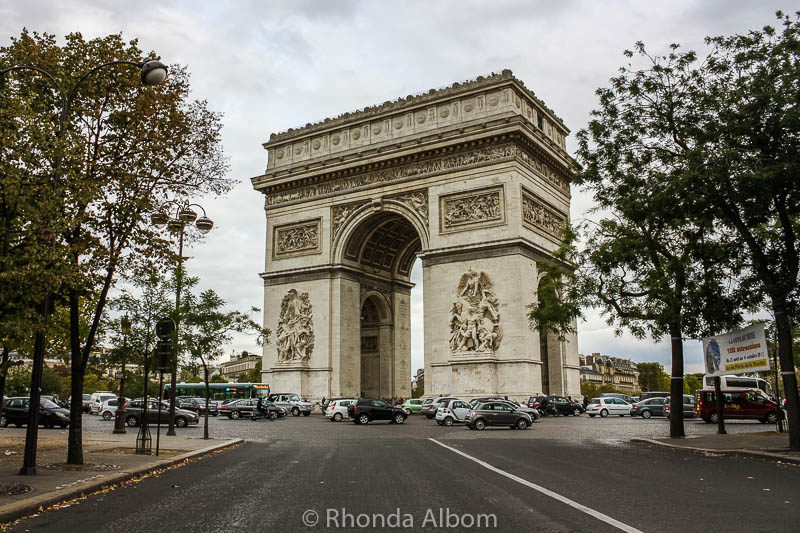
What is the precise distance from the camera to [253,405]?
42906 mm

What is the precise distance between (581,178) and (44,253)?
15958 mm

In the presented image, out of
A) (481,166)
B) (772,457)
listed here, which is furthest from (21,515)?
(481,166)

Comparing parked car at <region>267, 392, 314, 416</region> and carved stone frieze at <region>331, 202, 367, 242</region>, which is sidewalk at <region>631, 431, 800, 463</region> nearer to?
parked car at <region>267, 392, 314, 416</region>

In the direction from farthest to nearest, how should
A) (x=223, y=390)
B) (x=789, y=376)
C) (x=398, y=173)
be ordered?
(x=223, y=390) < (x=398, y=173) < (x=789, y=376)

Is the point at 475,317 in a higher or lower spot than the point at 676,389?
higher

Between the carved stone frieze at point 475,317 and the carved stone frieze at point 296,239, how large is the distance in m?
11.4

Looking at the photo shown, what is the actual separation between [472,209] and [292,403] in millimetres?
16144

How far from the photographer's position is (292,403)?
141ft

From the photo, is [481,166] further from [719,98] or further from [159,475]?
[159,475]

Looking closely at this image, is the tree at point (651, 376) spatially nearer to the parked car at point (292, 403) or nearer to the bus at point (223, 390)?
the bus at point (223, 390)

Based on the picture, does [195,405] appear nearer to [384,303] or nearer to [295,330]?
[295,330]

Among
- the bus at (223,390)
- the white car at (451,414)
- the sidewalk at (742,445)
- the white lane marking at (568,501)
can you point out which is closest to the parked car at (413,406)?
the bus at (223,390)

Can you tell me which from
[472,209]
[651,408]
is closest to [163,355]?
[472,209]

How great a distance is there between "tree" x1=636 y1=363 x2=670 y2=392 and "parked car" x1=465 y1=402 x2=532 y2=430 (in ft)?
335
